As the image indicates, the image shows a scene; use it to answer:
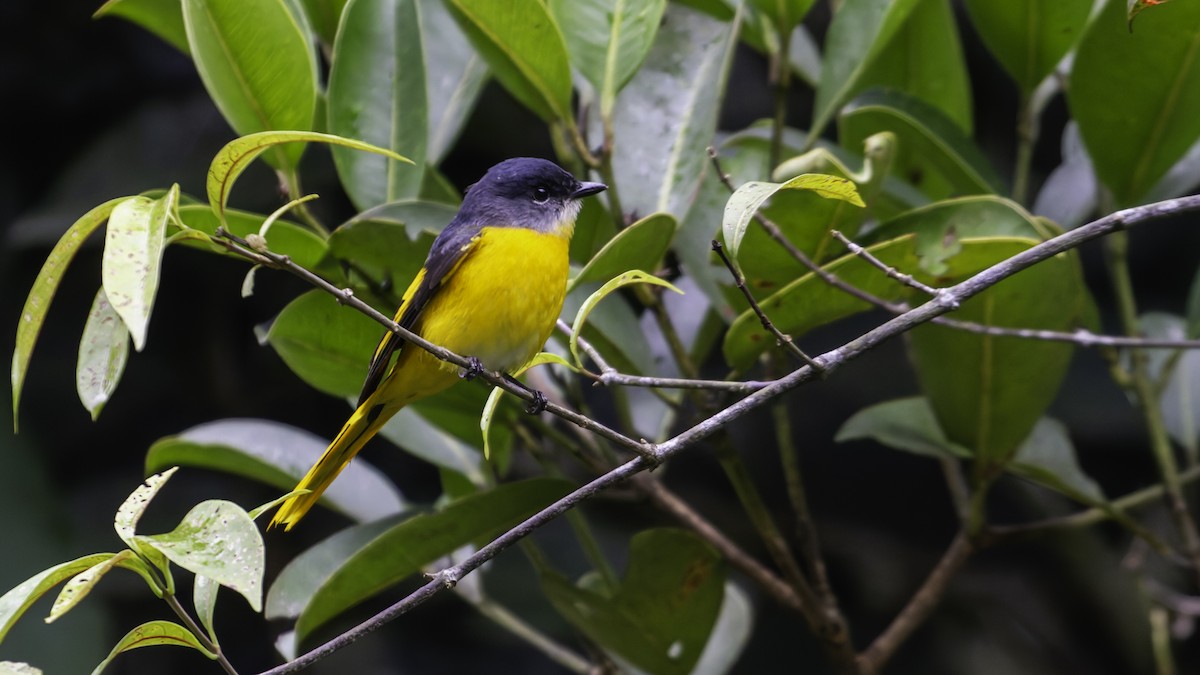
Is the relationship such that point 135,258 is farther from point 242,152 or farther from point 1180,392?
point 1180,392

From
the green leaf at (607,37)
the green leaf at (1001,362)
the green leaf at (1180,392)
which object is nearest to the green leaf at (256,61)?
the green leaf at (607,37)

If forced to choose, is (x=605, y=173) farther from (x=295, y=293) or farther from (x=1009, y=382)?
(x=295, y=293)

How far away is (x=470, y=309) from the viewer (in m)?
2.20

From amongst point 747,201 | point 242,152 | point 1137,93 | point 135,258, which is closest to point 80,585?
point 135,258

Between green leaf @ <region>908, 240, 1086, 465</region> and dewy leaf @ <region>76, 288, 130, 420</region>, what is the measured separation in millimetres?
1497

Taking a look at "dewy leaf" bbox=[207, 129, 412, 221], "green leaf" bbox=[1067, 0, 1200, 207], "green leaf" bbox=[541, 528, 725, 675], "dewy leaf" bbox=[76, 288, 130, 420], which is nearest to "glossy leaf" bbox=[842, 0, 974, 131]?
"green leaf" bbox=[1067, 0, 1200, 207]

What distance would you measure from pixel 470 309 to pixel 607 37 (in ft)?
1.96

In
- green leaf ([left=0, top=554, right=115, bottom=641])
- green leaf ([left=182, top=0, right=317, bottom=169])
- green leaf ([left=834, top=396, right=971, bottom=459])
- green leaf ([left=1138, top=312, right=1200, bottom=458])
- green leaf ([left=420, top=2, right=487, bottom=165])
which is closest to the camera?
green leaf ([left=0, top=554, right=115, bottom=641])

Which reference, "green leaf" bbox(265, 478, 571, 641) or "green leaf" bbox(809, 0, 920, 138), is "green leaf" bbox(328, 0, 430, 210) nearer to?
"green leaf" bbox(265, 478, 571, 641)

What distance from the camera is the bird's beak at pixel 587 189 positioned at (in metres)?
2.24

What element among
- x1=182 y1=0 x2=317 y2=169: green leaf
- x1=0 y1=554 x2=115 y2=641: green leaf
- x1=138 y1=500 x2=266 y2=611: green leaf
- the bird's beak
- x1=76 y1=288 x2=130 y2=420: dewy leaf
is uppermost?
x1=182 y1=0 x2=317 y2=169: green leaf

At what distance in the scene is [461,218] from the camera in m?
2.23

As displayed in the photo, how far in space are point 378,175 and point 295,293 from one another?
1.46m

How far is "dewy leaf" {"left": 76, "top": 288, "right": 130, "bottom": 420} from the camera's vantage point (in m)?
1.27
